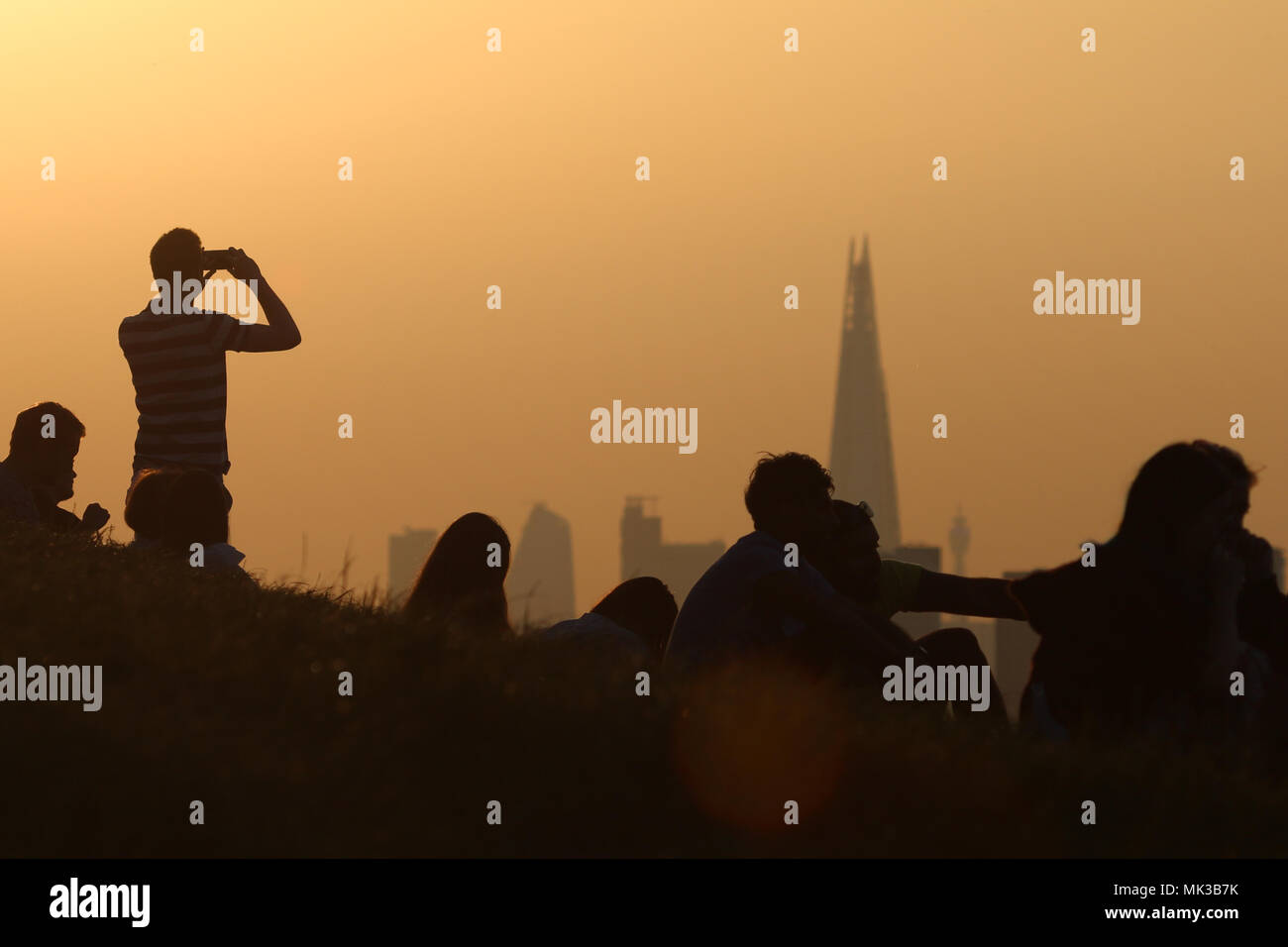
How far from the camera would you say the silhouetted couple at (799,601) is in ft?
24.7

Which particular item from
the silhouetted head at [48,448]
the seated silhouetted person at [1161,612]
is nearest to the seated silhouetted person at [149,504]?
the silhouetted head at [48,448]

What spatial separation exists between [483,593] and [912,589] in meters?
2.43

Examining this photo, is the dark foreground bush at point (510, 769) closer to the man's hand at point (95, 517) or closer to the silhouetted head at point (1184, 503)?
the silhouetted head at point (1184, 503)

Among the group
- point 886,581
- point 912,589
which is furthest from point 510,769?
point 912,589

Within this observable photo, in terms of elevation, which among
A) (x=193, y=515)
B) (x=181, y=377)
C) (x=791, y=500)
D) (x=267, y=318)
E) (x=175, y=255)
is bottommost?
(x=791, y=500)

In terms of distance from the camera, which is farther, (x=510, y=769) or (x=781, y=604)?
(x=781, y=604)

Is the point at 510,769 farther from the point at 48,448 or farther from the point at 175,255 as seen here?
the point at 48,448

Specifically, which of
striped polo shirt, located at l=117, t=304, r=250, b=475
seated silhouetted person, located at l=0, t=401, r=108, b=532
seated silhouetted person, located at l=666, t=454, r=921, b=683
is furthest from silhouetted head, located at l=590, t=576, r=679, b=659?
seated silhouetted person, located at l=0, t=401, r=108, b=532

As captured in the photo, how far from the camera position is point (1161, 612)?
6840 mm

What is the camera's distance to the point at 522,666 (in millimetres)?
6820

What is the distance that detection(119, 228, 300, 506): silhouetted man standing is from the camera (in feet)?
31.6

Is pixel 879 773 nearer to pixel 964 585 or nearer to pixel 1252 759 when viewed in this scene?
pixel 1252 759

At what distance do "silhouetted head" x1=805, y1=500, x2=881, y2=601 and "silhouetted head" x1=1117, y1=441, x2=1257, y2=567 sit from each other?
159cm
